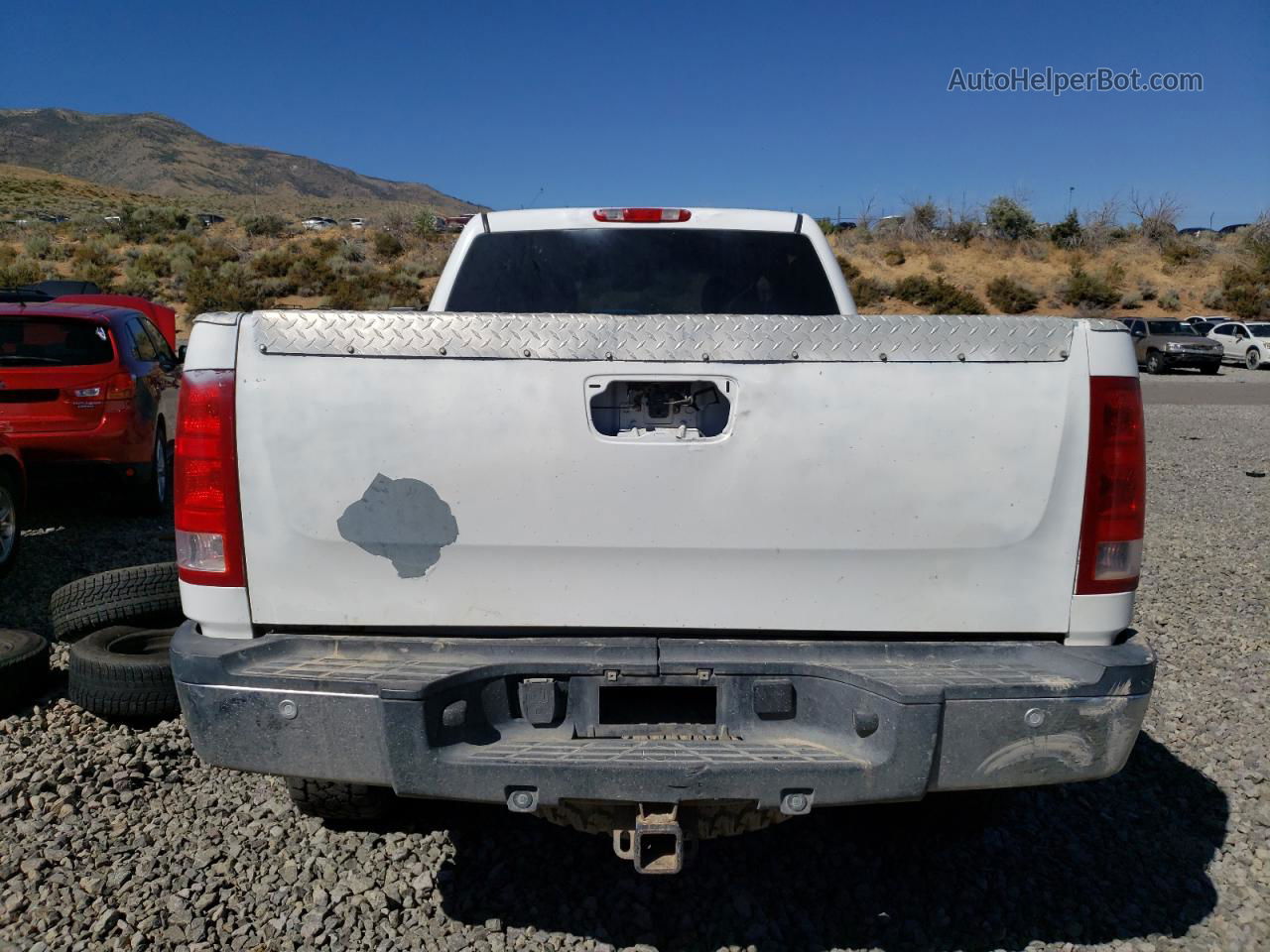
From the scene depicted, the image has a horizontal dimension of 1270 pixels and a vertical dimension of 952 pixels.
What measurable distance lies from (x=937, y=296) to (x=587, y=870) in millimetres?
39696

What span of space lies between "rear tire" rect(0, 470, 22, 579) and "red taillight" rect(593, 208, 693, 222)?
15.3 feet

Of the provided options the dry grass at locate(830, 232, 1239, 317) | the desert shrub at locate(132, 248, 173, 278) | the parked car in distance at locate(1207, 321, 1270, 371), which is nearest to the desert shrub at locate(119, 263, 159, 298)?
the desert shrub at locate(132, 248, 173, 278)

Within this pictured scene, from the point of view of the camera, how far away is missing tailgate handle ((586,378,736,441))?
2.56 m

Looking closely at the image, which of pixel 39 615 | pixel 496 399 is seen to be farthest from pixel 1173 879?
pixel 39 615

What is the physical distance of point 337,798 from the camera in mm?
3234

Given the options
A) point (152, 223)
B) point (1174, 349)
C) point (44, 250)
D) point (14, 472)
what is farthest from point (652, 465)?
point (152, 223)

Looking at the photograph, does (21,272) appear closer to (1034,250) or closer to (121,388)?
(121,388)

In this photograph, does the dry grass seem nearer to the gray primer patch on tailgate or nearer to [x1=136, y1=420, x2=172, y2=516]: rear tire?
[x1=136, y1=420, x2=172, y2=516]: rear tire

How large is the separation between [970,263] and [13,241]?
40402 mm

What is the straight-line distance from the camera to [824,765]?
2422 millimetres

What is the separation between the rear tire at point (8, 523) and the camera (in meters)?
6.54

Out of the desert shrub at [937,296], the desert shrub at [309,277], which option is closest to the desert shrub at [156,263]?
the desert shrub at [309,277]

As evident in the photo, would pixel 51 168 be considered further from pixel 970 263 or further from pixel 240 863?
pixel 240 863

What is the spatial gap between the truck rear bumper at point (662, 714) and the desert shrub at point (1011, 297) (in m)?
40.2
